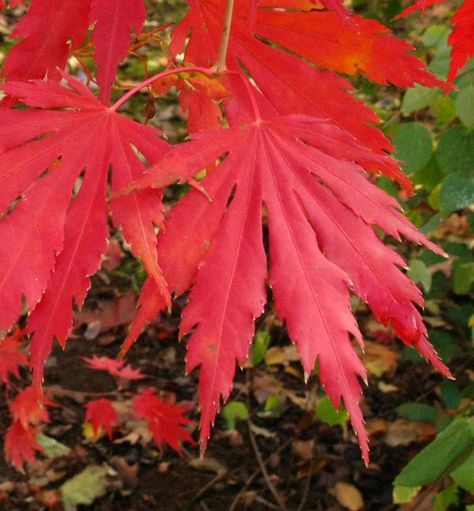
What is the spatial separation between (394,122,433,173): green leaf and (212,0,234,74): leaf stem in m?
0.76

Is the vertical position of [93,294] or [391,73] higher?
[391,73]

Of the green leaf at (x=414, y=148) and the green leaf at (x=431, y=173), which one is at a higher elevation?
the green leaf at (x=414, y=148)

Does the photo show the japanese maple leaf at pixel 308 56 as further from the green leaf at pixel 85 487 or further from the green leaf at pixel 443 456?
the green leaf at pixel 85 487

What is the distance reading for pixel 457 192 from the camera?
4.80 feet

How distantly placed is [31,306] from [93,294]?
2.54m

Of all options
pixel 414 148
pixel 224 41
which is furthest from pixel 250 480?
pixel 224 41

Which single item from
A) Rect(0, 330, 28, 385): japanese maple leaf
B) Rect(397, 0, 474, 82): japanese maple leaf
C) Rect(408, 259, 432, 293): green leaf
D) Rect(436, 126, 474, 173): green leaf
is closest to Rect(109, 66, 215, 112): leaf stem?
Rect(397, 0, 474, 82): japanese maple leaf

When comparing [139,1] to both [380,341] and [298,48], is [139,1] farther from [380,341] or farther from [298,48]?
[380,341]

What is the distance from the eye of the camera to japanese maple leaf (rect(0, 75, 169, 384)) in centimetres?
66

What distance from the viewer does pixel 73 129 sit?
2.40ft

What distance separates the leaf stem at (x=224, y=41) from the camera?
749 millimetres

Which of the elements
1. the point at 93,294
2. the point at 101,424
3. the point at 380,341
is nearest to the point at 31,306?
the point at 101,424

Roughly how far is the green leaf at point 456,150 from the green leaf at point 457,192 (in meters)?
0.04

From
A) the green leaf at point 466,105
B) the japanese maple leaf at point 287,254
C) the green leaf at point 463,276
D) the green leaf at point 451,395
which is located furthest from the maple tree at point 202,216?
the green leaf at point 451,395
